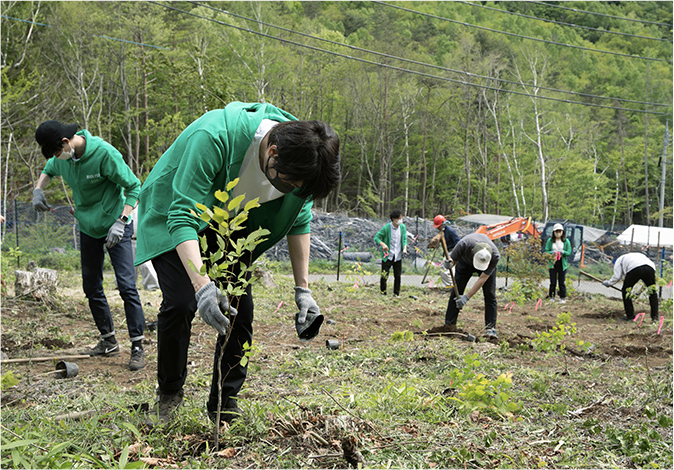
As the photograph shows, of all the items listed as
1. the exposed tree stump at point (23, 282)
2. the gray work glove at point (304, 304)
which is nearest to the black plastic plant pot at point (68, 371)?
the gray work glove at point (304, 304)

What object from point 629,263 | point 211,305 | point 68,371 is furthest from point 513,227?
point 211,305

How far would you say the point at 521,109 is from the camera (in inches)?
1267

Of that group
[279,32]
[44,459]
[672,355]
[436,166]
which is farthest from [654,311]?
[436,166]

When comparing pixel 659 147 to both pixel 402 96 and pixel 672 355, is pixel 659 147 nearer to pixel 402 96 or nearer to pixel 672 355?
pixel 402 96

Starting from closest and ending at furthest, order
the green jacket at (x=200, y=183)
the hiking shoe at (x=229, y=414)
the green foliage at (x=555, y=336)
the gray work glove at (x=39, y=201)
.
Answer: the green jacket at (x=200, y=183) < the hiking shoe at (x=229, y=414) < the green foliage at (x=555, y=336) < the gray work glove at (x=39, y=201)

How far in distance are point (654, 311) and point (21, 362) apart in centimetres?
885

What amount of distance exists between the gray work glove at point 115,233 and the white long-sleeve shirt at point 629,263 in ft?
25.1

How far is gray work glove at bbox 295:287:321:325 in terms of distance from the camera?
7.22ft

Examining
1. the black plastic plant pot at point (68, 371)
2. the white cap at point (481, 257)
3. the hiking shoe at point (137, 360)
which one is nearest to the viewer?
the black plastic plant pot at point (68, 371)

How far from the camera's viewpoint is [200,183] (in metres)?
→ 1.93

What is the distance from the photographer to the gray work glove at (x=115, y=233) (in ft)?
12.9

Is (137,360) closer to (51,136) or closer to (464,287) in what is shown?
(51,136)

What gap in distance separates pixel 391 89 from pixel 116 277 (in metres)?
29.8

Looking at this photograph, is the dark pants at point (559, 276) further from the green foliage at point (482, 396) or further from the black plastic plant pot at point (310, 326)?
the black plastic plant pot at point (310, 326)
